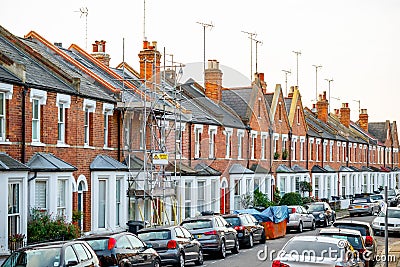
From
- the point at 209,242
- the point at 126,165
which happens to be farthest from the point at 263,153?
the point at 209,242

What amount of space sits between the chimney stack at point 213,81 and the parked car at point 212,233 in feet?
77.3

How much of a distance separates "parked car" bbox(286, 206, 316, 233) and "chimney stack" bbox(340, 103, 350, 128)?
40175 millimetres

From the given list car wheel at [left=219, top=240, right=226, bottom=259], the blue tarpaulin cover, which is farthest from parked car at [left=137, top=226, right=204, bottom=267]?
the blue tarpaulin cover

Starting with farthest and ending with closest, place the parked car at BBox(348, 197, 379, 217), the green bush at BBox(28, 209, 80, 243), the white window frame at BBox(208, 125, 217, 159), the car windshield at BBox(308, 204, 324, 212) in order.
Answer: the parked car at BBox(348, 197, 379, 217)
the car windshield at BBox(308, 204, 324, 212)
the white window frame at BBox(208, 125, 217, 159)
the green bush at BBox(28, 209, 80, 243)

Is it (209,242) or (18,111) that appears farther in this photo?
(209,242)

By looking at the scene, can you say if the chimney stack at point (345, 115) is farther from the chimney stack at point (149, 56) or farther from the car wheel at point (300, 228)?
the chimney stack at point (149, 56)

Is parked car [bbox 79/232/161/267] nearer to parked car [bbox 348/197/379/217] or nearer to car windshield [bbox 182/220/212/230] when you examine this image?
car windshield [bbox 182/220/212/230]

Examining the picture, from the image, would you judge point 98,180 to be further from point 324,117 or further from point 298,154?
point 324,117

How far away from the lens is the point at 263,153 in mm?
52031

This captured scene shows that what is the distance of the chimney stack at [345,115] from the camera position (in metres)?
81.9

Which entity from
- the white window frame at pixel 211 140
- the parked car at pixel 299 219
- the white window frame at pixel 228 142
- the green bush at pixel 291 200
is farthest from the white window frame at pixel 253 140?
the parked car at pixel 299 219

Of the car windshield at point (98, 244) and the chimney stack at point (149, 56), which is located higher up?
the chimney stack at point (149, 56)

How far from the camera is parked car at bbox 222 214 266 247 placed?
105 ft

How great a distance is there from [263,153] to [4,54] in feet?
92.6
